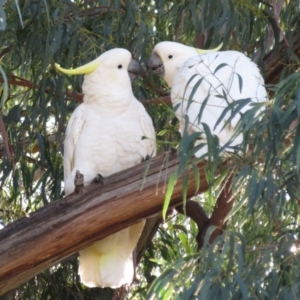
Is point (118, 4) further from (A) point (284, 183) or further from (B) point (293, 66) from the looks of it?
(A) point (284, 183)

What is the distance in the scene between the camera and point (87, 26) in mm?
3129

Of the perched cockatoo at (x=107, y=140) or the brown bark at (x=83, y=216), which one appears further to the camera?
the perched cockatoo at (x=107, y=140)

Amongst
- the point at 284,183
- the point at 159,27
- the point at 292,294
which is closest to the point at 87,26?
the point at 159,27

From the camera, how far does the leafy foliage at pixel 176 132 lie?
76.3 inches

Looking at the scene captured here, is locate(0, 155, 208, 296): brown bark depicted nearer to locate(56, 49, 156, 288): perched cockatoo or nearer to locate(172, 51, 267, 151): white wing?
locate(172, 51, 267, 151): white wing

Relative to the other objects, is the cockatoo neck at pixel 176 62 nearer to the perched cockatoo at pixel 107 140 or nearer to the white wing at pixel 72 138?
the perched cockatoo at pixel 107 140

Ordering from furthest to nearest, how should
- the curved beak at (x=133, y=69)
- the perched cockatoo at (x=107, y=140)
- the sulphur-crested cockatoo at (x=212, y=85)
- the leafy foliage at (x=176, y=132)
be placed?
the curved beak at (x=133, y=69)
the perched cockatoo at (x=107, y=140)
the sulphur-crested cockatoo at (x=212, y=85)
the leafy foliage at (x=176, y=132)

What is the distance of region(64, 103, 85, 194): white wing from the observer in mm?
2881

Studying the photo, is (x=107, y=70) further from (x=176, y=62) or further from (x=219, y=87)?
(x=219, y=87)

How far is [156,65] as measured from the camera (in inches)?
119

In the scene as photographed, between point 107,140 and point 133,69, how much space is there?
0.30m

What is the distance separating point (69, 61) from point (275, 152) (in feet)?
4.15

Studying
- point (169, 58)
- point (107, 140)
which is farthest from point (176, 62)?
point (107, 140)

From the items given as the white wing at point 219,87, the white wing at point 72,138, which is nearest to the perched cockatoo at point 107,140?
the white wing at point 72,138
